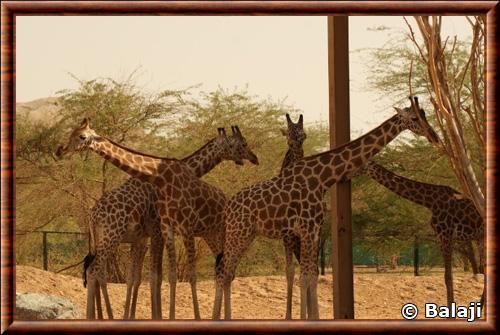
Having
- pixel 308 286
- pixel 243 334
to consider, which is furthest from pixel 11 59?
pixel 308 286

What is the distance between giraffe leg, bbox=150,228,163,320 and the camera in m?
6.31

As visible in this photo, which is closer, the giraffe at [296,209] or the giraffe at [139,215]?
the giraffe at [296,209]

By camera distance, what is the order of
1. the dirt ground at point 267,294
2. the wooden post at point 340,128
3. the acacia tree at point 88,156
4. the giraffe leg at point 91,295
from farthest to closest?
1. the acacia tree at point 88,156
2. the dirt ground at point 267,294
3. the giraffe leg at point 91,295
4. the wooden post at point 340,128

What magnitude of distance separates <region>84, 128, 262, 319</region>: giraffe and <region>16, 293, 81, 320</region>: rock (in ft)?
4.44

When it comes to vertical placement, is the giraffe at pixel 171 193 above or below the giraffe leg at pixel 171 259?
above

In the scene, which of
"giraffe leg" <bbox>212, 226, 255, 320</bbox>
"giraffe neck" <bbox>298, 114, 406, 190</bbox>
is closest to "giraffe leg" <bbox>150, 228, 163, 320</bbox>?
"giraffe leg" <bbox>212, 226, 255, 320</bbox>

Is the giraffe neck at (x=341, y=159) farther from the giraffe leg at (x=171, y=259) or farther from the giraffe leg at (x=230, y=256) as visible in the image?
the giraffe leg at (x=171, y=259)

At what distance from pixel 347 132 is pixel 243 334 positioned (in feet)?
5.92

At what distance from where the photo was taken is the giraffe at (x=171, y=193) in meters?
5.89

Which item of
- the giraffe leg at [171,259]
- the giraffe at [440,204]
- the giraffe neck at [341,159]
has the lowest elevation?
the giraffe leg at [171,259]

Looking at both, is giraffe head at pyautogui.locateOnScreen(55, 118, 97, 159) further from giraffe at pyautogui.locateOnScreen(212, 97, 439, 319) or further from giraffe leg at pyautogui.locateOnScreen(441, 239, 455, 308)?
giraffe leg at pyautogui.locateOnScreen(441, 239, 455, 308)

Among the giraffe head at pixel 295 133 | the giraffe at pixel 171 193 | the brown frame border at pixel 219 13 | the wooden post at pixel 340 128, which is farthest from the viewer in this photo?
the giraffe head at pixel 295 133

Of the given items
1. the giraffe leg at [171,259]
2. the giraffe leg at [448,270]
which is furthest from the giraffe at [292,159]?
the giraffe leg at [448,270]

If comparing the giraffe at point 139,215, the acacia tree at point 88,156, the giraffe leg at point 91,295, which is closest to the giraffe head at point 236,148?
the giraffe at point 139,215
